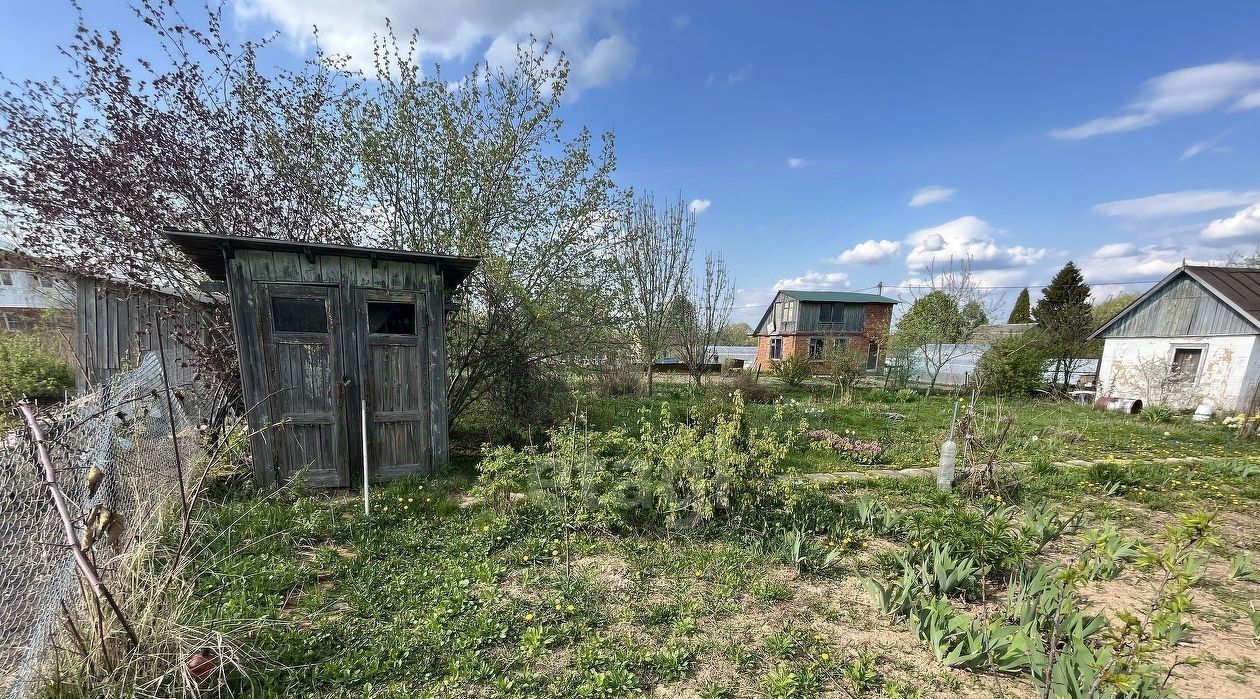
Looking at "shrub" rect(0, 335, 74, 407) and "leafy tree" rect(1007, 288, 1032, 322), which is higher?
"leafy tree" rect(1007, 288, 1032, 322)

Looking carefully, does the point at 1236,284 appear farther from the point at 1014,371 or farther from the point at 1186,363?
A: the point at 1014,371

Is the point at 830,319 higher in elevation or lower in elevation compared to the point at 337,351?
higher

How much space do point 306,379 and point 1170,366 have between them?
2076 cm

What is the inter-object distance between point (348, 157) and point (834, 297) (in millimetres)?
28572

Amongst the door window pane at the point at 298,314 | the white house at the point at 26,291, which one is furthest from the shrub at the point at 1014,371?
the white house at the point at 26,291

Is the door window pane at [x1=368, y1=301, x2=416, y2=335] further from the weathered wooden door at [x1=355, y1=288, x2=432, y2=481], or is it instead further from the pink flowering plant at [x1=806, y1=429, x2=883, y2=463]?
the pink flowering plant at [x1=806, y1=429, x2=883, y2=463]

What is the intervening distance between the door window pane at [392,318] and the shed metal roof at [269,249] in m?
0.57

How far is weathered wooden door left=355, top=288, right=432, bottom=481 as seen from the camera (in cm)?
520

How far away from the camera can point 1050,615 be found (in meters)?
2.62

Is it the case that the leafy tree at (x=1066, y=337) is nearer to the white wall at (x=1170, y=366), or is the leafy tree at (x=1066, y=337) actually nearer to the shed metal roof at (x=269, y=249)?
the white wall at (x=1170, y=366)

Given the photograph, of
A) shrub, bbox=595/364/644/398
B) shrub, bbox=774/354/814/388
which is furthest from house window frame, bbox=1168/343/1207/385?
shrub, bbox=595/364/644/398

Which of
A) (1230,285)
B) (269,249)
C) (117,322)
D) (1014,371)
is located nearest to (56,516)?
(269,249)

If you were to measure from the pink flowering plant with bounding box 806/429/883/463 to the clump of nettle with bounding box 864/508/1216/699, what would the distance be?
3.02 m

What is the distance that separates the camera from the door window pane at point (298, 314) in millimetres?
4824
